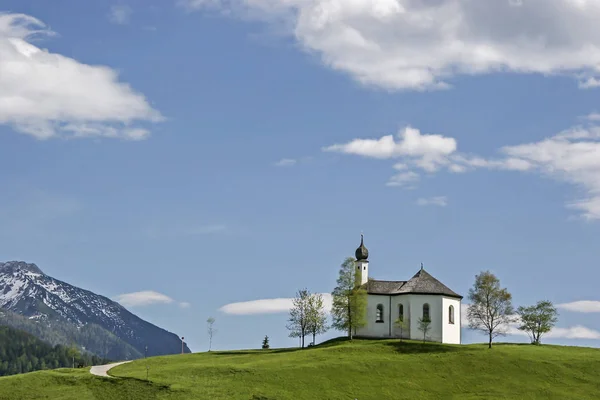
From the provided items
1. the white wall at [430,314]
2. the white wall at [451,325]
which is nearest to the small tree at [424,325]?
the white wall at [430,314]

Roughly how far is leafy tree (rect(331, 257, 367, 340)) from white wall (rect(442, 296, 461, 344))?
12.4 meters

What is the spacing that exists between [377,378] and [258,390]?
14.9 m

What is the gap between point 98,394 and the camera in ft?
289

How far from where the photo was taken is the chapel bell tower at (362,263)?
133625 millimetres

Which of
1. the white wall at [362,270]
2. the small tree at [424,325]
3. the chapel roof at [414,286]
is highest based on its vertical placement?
the white wall at [362,270]

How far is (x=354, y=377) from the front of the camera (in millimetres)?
94188

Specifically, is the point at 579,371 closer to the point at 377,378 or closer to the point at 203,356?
the point at 377,378

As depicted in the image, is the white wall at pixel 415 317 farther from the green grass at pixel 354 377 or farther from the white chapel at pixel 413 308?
the green grass at pixel 354 377

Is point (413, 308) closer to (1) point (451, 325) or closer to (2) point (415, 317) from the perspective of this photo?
(2) point (415, 317)

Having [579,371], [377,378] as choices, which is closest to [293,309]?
[377,378]

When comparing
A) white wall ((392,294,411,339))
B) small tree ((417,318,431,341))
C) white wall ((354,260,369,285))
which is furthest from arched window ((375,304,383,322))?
small tree ((417,318,431,341))

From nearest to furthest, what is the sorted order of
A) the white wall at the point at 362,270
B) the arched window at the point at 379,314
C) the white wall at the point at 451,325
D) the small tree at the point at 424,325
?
the small tree at the point at 424,325 < the white wall at the point at 451,325 < the arched window at the point at 379,314 < the white wall at the point at 362,270

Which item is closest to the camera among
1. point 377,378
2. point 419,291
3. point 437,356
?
point 377,378

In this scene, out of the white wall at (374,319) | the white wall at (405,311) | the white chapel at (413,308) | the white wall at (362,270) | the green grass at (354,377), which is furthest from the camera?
the white wall at (362,270)
